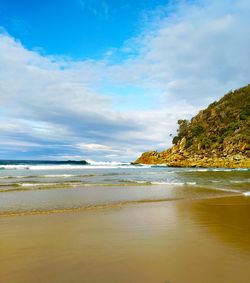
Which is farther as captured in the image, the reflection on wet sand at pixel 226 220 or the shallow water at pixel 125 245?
the reflection on wet sand at pixel 226 220

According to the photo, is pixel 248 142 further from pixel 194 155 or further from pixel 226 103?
pixel 226 103

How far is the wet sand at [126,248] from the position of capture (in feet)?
12.8

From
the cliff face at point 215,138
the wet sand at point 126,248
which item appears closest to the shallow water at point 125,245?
the wet sand at point 126,248

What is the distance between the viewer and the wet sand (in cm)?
391

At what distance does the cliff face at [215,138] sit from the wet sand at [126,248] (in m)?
60.3

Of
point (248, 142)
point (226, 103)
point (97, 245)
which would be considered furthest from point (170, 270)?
point (226, 103)

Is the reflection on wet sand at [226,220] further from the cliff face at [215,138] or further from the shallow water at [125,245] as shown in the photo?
the cliff face at [215,138]

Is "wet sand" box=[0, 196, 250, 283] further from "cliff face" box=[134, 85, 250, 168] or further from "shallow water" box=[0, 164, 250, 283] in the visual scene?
"cliff face" box=[134, 85, 250, 168]

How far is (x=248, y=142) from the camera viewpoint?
69.8 m

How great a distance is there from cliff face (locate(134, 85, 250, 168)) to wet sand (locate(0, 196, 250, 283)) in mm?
60325

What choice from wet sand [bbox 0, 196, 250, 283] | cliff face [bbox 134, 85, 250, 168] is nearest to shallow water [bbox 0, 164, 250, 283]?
wet sand [bbox 0, 196, 250, 283]

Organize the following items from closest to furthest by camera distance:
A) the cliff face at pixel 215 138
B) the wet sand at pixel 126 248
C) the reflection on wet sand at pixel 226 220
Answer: the wet sand at pixel 126 248
the reflection on wet sand at pixel 226 220
the cliff face at pixel 215 138

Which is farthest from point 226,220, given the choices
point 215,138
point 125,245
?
point 215,138

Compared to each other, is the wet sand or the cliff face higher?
the cliff face
